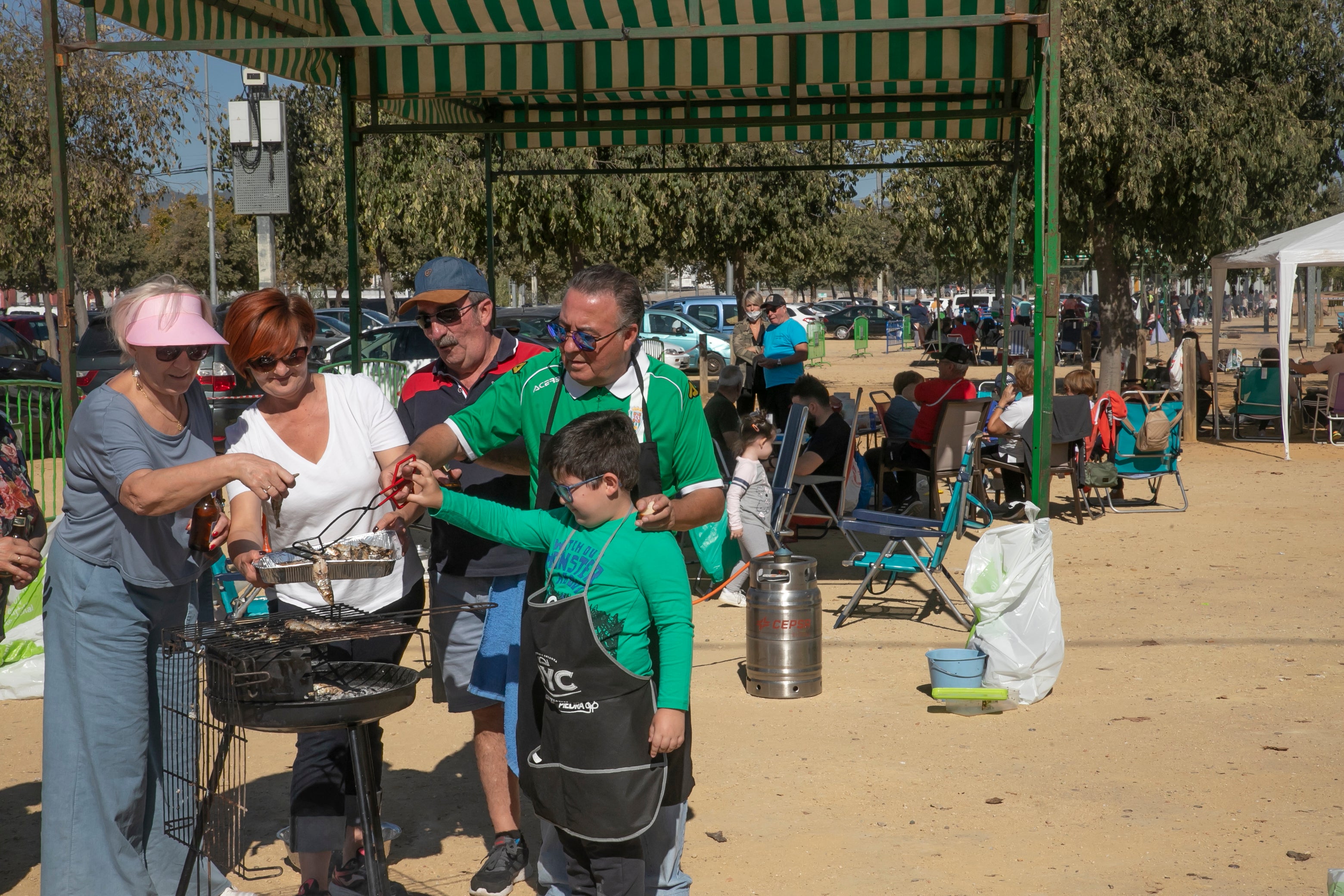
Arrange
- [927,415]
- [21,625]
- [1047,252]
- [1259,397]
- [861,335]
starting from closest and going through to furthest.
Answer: [1047,252], [21,625], [927,415], [1259,397], [861,335]

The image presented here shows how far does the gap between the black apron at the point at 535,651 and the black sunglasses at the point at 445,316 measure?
737 millimetres

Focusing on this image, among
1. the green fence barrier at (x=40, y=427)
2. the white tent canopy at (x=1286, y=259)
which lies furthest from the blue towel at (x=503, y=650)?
the white tent canopy at (x=1286, y=259)

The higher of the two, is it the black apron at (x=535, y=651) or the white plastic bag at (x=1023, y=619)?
the black apron at (x=535, y=651)

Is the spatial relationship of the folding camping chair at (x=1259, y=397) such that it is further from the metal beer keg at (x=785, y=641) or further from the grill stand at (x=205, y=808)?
the grill stand at (x=205, y=808)

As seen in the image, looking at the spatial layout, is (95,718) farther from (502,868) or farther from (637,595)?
(637,595)

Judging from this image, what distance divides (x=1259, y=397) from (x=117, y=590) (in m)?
15.8

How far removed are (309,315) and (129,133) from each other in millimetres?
22532

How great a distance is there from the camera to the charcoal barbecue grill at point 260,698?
278 cm

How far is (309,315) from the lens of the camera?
11.2 feet

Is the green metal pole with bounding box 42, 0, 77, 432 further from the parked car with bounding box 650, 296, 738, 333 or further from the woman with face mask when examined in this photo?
the parked car with bounding box 650, 296, 738, 333

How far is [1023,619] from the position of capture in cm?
587

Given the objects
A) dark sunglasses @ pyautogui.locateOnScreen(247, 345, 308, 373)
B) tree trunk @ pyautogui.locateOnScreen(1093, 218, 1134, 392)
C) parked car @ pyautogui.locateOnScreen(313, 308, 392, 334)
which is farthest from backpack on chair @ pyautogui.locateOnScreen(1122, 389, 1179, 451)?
parked car @ pyautogui.locateOnScreen(313, 308, 392, 334)

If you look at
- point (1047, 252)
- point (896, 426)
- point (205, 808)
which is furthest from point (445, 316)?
point (896, 426)

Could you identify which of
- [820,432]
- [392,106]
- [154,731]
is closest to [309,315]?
[154,731]
